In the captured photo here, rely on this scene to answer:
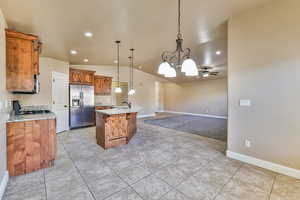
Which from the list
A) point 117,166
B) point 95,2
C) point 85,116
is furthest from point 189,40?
point 85,116

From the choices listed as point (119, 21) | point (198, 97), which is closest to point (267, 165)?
point (119, 21)

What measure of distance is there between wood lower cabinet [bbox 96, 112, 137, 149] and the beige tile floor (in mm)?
341

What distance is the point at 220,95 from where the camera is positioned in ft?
27.5

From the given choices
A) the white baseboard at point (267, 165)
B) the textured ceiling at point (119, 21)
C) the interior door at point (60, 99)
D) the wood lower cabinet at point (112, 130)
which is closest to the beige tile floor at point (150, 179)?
the white baseboard at point (267, 165)

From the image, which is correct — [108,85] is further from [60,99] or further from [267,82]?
[267,82]

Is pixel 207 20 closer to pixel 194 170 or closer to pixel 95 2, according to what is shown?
pixel 95 2

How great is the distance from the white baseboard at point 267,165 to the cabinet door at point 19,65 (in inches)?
169

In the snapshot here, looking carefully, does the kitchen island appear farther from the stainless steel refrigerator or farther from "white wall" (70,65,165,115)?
"white wall" (70,65,165,115)

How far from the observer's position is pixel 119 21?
277 cm

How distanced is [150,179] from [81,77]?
16.1ft

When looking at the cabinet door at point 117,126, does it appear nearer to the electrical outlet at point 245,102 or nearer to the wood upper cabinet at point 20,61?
the wood upper cabinet at point 20,61

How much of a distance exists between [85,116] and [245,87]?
218 inches

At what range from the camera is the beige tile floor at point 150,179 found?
5.87 ft

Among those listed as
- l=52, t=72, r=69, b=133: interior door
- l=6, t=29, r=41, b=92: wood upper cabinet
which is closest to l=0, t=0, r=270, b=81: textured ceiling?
l=6, t=29, r=41, b=92: wood upper cabinet
